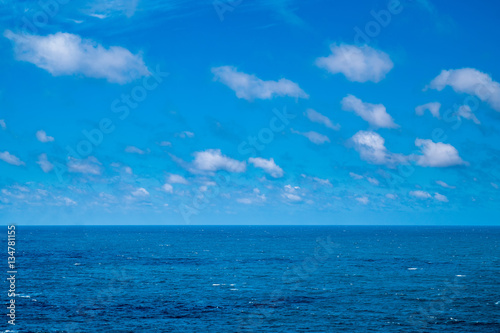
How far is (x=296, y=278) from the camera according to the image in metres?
98.6

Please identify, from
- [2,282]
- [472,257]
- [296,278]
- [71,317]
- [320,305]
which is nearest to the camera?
[71,317]

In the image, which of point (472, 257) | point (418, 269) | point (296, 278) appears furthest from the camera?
point (472, 257)

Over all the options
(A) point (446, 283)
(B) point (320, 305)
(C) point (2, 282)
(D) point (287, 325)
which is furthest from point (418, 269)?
(C) point (2, 282)

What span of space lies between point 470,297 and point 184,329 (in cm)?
4938

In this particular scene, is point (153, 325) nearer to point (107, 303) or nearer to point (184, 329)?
point (184, 329)

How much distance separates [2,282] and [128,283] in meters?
24.3

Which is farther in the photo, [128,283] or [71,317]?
[128,283]

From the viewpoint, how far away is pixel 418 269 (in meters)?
112

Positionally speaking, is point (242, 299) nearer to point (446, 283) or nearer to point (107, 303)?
point (107, 303)

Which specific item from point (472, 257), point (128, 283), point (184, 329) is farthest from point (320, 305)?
point (472, 257)

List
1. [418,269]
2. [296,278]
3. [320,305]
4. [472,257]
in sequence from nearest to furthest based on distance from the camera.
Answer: [320,305]
[296,278]
[418,269]
[472,257]

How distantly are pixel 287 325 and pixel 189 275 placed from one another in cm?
4609

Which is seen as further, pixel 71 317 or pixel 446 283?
pixel 446 283

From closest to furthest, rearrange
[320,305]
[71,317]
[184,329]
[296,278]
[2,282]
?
[184,329] → [71,317] → [320,305] → [2,282] → [296,278]
